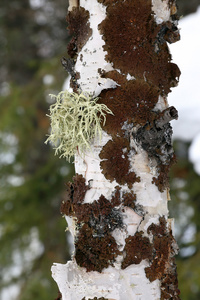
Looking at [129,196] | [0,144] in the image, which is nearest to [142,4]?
[129,196]

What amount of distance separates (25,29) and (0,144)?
1.11m

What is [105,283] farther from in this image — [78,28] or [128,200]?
[78,28]

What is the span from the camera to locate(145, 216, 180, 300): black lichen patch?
0.93 m

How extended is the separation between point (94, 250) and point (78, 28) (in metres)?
0.58

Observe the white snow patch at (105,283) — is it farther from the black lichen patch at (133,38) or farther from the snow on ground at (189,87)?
the snow on ground at (189,87)

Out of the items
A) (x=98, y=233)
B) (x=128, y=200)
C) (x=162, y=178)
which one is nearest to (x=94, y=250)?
(x=98, y=233)

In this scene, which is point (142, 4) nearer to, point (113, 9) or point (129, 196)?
point (113, 9)

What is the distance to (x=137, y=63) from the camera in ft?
3.10

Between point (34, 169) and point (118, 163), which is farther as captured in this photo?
point (34, 169)

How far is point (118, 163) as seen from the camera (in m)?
0.93

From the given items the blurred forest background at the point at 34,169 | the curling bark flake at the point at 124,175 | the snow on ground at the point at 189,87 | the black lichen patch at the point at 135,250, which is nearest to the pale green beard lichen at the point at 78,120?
the curling bark flake at the point at 124,175

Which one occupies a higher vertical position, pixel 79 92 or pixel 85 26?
pixel 85 26

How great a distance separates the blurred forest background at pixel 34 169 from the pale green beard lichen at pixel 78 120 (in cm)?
190

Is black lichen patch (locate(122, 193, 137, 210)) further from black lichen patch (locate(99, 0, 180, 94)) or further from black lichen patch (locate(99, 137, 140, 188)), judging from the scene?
black lichen patch (locate(99, 0, 180, 94))
